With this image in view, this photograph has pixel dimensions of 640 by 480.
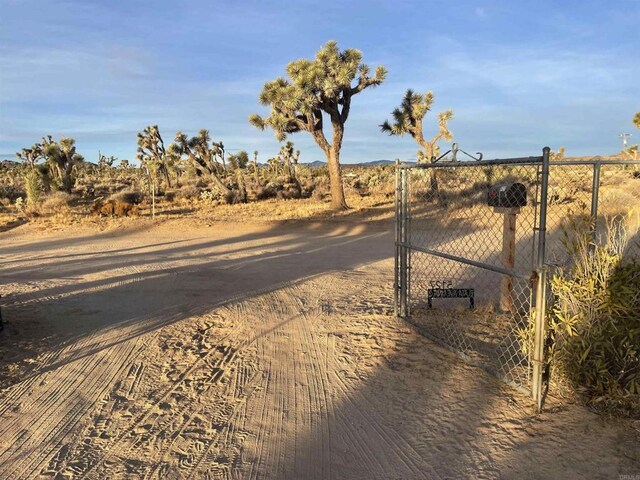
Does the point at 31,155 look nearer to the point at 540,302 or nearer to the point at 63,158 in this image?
the point at 63,158

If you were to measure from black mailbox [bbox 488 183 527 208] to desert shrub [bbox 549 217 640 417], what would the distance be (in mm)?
1697

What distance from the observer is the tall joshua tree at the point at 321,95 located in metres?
21.2

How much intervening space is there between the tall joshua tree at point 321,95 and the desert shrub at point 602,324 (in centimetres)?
1838

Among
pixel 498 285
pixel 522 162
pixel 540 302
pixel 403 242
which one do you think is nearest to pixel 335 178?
pixel 498 285

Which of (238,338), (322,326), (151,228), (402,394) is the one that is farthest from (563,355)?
(151,228)

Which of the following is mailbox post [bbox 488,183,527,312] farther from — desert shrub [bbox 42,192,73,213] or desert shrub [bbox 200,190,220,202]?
desert shrub [bbox 200,190,220,202]

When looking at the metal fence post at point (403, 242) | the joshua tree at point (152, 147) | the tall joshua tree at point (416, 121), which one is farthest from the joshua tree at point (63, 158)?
the metal fence post at point (403, 242)

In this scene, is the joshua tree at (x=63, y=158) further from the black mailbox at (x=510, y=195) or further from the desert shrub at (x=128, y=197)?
the black mailbox at (x=510, y=195)

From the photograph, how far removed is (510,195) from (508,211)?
0.40 meters

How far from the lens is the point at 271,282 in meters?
8.96

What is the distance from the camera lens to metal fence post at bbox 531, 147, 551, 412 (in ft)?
12.0

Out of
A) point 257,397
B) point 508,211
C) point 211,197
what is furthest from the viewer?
point 211,197

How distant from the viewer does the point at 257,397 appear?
4.36 m

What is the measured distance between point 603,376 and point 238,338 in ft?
12.5
